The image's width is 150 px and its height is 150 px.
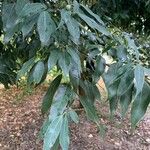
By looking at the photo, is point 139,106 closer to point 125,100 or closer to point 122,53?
point 125,100

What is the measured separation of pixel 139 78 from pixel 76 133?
3.07 m

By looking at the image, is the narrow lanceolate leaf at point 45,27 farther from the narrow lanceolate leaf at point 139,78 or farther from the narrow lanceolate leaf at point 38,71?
the narrow lanceolate leaf at point 139,78

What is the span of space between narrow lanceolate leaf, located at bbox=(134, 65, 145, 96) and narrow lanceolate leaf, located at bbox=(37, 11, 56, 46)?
0.28m

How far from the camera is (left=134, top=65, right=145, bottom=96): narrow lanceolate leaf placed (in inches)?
40.1

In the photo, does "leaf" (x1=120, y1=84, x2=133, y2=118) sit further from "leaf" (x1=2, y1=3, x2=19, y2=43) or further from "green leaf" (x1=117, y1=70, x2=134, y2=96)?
"leaf" (x1=2, y1=3, x2=19, y2=43)

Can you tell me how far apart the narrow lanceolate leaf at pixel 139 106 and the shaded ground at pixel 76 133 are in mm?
2241

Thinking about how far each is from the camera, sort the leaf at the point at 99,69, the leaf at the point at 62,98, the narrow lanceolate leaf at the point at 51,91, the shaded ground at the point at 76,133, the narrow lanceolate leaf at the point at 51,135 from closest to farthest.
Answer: the narrow lanceolate leaf at the point at 51,135
the leaf at the point at 62,98
the narrow lanceolate leaf at the point at 51,91
the leaf at the point at 99,69
the shaded ground at the point at 76,133

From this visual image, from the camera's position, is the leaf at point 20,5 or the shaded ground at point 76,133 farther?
the shaded ground at point 76,133

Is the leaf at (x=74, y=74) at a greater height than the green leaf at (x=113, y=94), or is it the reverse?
→ the leaf at (x=74, y=74)

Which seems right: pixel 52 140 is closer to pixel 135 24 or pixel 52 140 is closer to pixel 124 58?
pixel 124 58

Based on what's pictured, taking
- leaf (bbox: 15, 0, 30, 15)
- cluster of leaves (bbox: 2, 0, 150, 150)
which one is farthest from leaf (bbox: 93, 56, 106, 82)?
leaf (bbox: 15, 0, 30, 15)

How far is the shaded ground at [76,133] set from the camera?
12.6 ft

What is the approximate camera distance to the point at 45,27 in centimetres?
109

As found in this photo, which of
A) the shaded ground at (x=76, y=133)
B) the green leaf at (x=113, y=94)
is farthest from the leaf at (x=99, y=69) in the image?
the shaded ground at (x=76, y=133)
